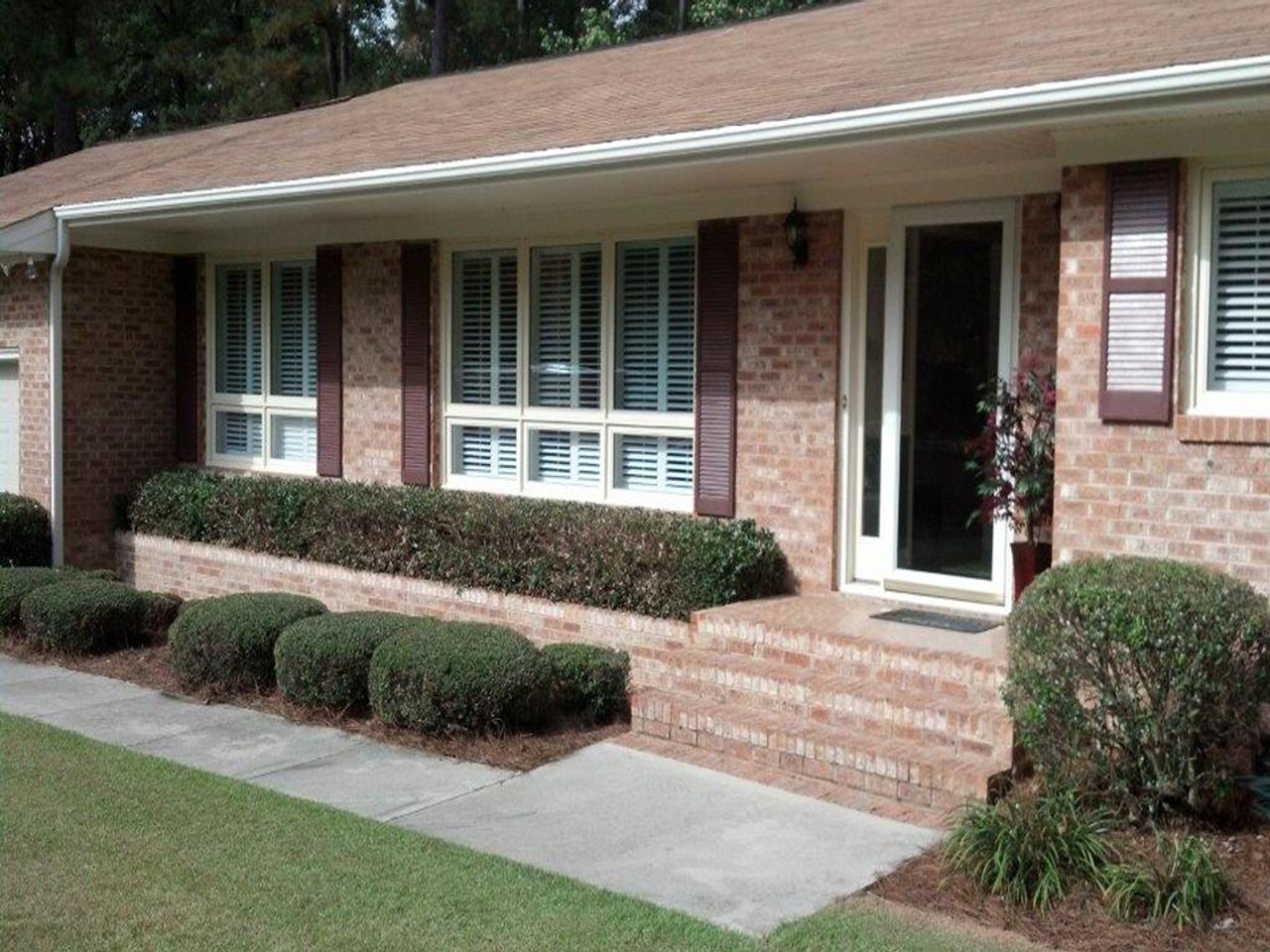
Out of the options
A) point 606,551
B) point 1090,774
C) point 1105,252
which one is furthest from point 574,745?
point 1105,252

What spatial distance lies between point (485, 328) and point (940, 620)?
4.60 metres

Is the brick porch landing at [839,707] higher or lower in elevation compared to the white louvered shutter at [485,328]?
lower

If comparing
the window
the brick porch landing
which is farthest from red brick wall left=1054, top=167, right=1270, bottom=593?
the brick porch landing

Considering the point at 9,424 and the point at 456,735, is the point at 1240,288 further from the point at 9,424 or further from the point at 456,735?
the point at 9,424

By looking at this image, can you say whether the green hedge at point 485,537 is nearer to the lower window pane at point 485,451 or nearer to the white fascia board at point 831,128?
the lower window pane at point 485,451

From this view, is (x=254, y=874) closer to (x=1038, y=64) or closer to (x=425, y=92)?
(x=1038, y=64)

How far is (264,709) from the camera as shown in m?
8.49

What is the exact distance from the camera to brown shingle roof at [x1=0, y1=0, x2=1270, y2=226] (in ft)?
23.1

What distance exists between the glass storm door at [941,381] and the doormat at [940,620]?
24 cm

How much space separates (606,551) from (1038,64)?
402cm

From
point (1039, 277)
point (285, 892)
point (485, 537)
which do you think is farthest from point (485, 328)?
point (285, 892)

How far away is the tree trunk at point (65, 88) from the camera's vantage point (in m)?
25.9

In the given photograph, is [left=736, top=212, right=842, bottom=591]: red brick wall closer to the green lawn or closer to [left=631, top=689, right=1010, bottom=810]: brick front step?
[left=631, top=689, right=1010, bottom=810]: brick front step

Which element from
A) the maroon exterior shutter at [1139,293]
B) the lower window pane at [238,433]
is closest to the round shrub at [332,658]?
the maroon exterior shutter at [1139,293]
